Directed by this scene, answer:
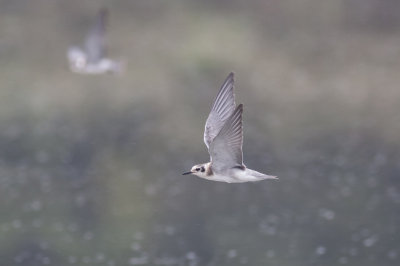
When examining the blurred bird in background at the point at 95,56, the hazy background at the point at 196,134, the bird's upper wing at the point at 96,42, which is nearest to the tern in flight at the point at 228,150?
the hazy background at the point at 196,134

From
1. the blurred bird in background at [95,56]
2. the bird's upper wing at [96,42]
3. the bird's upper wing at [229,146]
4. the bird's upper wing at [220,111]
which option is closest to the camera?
the bird's upper wing at [229,146]

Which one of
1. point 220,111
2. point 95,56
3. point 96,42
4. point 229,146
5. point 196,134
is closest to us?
point 229,146

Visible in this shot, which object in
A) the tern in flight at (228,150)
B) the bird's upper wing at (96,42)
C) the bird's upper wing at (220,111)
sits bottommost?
the tern in flight at (228,150)

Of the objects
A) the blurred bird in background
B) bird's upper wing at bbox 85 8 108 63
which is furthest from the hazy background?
bird's upper wing at bbox 85 8 108 63

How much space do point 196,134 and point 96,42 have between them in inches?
150

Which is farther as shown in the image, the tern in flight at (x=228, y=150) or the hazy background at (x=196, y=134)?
the hazy background at (x=196, y=134)

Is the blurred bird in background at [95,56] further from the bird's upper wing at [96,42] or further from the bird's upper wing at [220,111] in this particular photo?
the bird's upper wing at [220,111]

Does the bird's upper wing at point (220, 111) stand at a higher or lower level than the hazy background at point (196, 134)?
lower

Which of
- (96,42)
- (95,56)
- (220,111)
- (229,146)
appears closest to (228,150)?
(229,146)

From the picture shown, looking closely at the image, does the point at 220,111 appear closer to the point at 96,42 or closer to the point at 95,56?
the point at 96,42

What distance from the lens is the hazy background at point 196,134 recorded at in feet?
41.2

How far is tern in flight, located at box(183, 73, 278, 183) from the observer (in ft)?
22.2

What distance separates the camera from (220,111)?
24.8 ft

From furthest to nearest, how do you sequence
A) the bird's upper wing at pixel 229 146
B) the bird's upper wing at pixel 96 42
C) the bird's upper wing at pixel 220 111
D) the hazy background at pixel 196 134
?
1. the bird's upper wing at pixel 96 42
2. the hazy background at pixel 196 134
3. the bird's upper wing at pixel 220 111
4. the bird's upper wing at pixel 229 146
